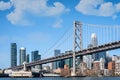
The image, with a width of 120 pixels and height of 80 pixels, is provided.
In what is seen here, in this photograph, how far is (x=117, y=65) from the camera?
7397 inches

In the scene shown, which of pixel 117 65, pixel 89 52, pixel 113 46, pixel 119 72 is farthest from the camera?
pixel 117 65

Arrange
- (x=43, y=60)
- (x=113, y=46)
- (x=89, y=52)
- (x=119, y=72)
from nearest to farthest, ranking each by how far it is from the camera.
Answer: (x=113, y=46) → (x=89, y=52) → (x=43, y=60) → (x=119, y=72)

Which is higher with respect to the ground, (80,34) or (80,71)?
(80,34)

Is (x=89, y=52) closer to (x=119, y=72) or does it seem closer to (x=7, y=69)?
(x=7, y=69)

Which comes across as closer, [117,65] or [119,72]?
[119,72]

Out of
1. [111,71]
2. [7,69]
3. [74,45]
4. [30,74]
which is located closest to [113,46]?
[74,45]

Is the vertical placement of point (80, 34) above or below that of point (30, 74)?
above

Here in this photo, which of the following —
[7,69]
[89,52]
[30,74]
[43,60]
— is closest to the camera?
[89,52]

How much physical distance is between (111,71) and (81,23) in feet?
236

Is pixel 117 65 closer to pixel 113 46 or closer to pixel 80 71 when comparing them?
pixel 80 71

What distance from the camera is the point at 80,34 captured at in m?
108

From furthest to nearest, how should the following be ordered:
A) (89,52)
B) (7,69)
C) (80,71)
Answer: (7,69) < (80,71) < (89,52)

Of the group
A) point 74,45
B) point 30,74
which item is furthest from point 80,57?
point 30,74

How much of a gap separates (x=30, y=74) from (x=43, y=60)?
33.2ft
